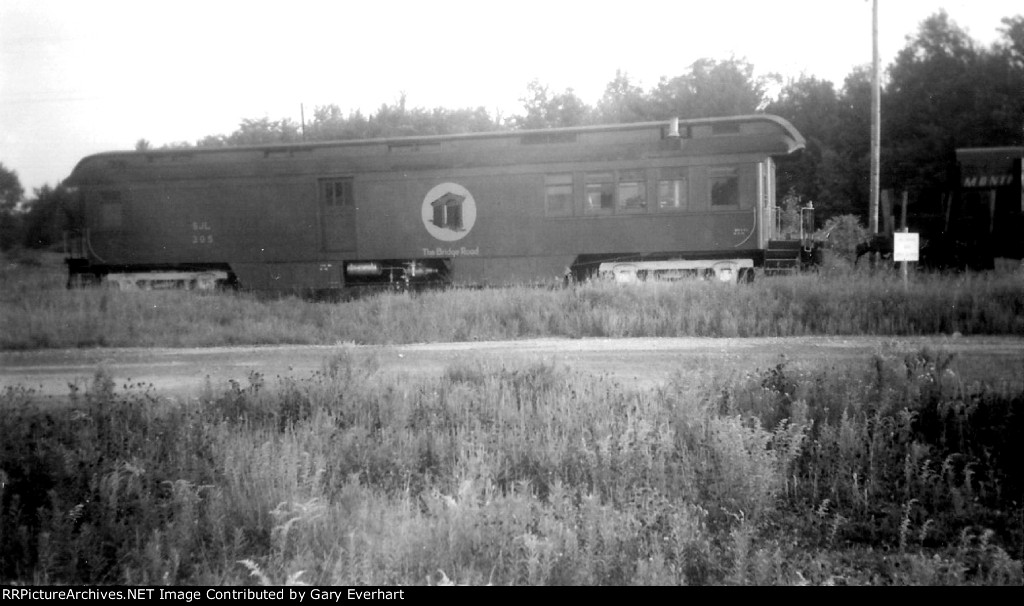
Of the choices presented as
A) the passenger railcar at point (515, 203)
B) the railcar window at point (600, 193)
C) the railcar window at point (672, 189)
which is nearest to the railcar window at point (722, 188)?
the passenger railcar at point (515, 203)

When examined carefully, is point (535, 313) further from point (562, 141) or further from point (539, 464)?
point (562, 141)

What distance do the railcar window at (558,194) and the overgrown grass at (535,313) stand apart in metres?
5.51

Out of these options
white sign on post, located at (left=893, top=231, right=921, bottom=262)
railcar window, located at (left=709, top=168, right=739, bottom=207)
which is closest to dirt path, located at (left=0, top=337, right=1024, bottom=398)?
white sign on post, located at (left=893, top=231, right=921, bottom=262)

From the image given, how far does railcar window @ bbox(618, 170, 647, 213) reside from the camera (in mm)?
14938

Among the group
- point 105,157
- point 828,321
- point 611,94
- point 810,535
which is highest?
point 611,94

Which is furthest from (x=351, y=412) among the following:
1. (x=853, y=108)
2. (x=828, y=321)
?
(x=853, y=108)

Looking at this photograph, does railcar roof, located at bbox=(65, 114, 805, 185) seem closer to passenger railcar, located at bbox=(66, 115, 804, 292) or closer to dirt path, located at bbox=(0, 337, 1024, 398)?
passenger railcar, located at bbox=(66, 115, 804, 292)

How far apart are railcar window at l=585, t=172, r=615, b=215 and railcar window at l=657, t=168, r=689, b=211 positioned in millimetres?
968

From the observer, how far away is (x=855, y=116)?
764 cm

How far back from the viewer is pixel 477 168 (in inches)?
587

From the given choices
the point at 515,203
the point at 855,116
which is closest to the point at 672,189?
the point at 515,203

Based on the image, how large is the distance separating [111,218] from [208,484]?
353 inches

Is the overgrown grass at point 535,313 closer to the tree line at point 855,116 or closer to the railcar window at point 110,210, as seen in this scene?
the tree line at point 855,116
